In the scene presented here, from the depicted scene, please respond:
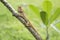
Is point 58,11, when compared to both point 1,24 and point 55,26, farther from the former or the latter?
point 1,24

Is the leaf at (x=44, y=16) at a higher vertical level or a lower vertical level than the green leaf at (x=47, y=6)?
lower

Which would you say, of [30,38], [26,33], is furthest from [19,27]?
[30,38]

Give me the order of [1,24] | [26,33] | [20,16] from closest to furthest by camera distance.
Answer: [20,16]
[26,33]
[1,24]

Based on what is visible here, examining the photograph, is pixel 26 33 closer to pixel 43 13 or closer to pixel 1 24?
pixel 1 24

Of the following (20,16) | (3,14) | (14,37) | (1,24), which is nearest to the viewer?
(20,16)

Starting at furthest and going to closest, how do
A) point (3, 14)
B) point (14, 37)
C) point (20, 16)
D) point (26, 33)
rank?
1. point (3, 14)
2. point (26, 33)
3. point (14, 37)
4. point (20, 16)

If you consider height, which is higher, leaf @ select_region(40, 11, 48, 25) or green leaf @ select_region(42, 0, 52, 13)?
green leaf @ select_region(42, 0, 52, 13)

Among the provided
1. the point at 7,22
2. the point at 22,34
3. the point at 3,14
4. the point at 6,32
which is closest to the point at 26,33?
the point at 22,34

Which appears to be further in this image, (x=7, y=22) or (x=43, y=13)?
(x=7, y=22)

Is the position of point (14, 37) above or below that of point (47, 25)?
below
